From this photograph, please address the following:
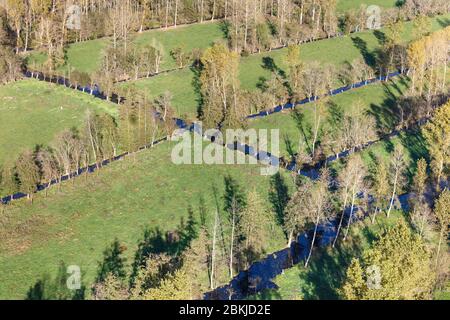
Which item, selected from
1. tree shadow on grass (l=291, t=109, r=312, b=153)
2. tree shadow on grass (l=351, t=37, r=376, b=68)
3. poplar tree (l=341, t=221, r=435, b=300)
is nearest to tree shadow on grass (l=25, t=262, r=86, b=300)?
poplar tree (l=341, t=221, r=435, b=300)

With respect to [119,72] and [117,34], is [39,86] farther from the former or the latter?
[117,34]

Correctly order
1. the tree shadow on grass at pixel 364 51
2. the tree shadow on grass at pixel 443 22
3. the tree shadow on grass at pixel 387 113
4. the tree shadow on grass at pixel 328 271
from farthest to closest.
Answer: the tree shadow on grass at pixel 443 22 → the tree shadow on grass at pixel 364 51 → the tree shadow on grass at pixel 387 113 → the tree shadow on grass at pixel 328 271

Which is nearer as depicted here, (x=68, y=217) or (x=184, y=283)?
(x=184, y=283)

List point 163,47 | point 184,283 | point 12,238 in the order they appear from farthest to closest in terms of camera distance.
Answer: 1. point 163,47
2. point 12,238
3. point 184,283

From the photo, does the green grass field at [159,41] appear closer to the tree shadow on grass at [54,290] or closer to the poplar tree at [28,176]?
the poplar tree at [28,176]

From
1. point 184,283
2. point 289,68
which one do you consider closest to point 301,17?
point 289,68

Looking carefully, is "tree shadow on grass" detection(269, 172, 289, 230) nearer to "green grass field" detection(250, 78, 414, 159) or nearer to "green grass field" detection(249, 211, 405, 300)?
"green grass field" detection(249, 211, 405, 300)

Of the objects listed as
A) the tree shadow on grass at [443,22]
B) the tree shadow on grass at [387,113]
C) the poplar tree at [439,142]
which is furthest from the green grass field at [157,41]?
the tree shadow on grass at [443,22]
